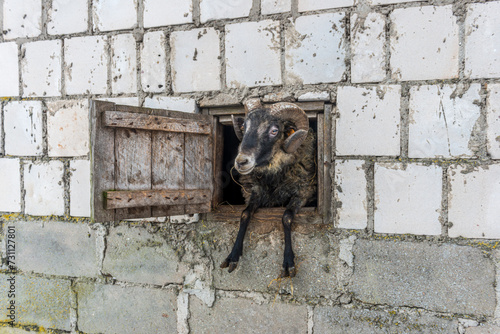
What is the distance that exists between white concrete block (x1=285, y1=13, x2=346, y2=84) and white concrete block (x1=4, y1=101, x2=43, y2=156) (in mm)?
2537

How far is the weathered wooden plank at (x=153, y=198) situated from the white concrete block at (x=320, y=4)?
171 cm

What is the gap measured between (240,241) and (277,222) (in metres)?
0.38

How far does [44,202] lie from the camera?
3.51 meters

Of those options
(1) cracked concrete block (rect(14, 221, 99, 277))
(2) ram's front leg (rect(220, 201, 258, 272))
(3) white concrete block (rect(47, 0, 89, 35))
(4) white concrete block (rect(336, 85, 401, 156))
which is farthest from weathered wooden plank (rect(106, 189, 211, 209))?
(3) white concrete block (rect(47, 0, 89, 35))

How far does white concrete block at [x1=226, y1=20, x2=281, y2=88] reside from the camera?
2951 mm

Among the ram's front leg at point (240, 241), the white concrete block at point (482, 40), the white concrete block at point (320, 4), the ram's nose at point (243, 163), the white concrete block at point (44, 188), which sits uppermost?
the white concrete block at point (320, 4)

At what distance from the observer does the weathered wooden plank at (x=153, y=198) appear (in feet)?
7.52

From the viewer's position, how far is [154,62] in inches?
126

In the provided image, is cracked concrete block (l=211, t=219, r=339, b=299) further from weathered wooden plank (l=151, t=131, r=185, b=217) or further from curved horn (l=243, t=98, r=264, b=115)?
Result: curved horn (l=243, t=98, r=264, b=115)

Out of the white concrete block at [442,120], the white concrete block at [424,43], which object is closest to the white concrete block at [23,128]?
the white concrete block at [424,43]

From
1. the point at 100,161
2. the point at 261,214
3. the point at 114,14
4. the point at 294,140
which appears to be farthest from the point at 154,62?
the point at 261,214

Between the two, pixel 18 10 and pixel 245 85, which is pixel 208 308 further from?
pixel 18 10

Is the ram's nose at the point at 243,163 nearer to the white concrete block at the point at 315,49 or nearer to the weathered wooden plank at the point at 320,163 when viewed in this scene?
the weathered wooden plank at the point at 320,163

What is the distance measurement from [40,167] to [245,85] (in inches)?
88.4
